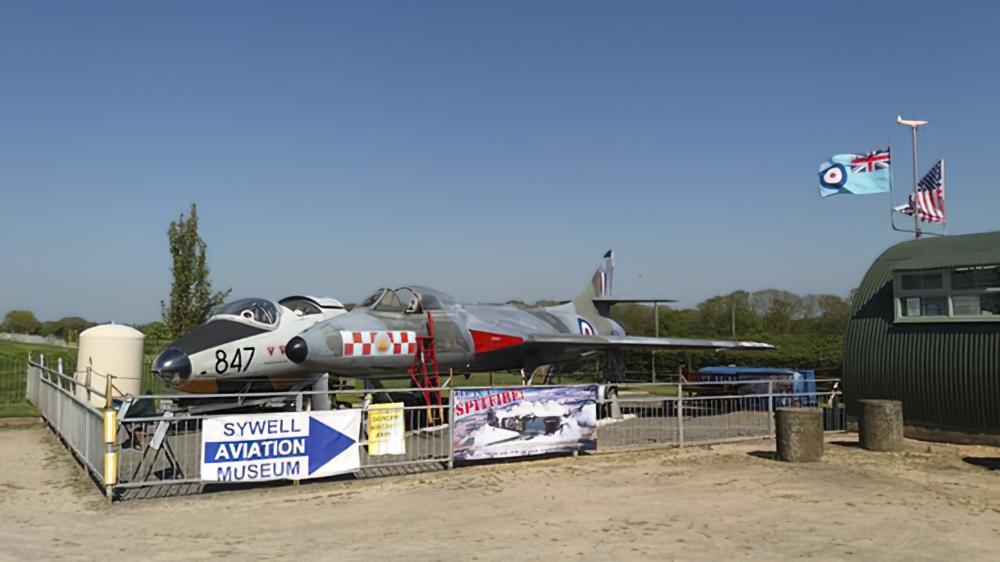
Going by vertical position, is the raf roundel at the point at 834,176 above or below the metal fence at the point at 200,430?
above

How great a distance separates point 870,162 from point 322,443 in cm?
1731

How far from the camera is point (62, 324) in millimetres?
109500

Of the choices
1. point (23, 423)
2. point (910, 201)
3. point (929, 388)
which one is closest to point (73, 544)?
point (23, 423)

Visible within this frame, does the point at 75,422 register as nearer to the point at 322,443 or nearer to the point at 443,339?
the point at 322,443

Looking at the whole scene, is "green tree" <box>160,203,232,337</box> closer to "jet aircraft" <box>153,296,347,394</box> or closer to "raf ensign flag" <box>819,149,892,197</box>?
"jet aircraft" <box>153,296,347,394</box>

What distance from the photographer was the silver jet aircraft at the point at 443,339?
15.6m

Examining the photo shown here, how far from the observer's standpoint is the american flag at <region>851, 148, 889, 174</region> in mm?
20484

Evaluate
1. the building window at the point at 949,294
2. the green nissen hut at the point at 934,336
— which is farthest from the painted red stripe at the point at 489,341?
the building window at the point at 949,294

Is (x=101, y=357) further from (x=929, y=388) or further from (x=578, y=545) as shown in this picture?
(x=929, y=388)

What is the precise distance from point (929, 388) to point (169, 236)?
2603 cm

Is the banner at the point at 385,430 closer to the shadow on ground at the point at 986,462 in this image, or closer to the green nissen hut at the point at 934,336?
the shadow on ground at the point at 986,462

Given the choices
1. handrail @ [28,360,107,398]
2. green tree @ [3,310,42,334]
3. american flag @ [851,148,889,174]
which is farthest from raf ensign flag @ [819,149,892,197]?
green tree @ [3,310,42,334]

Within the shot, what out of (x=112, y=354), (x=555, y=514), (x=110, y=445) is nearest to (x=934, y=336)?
(x=555, y=514)

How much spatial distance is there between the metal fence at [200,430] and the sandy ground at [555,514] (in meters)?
0.65
